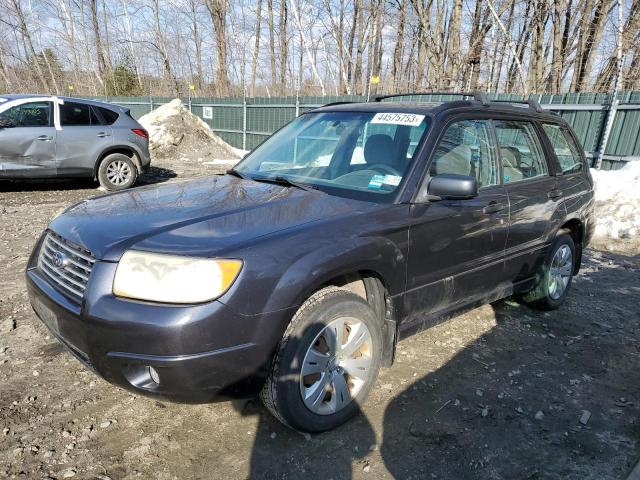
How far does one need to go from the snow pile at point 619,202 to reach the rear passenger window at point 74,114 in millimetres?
9496

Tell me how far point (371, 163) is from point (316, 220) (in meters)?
0.90

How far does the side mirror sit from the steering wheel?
0.78 ft

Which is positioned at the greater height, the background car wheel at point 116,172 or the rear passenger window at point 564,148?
the rear passenger window at point 564,148

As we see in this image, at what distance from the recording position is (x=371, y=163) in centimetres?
315

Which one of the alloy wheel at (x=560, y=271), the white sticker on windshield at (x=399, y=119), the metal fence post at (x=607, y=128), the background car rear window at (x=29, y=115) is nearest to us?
the white sticker on windshield at (x=399, y=119)

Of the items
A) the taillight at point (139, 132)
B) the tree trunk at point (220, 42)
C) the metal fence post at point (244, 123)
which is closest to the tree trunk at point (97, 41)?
the tree trunk at point (220, 42)

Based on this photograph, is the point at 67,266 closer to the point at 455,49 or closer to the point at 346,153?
the point at 346,153

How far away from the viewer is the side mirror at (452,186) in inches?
108

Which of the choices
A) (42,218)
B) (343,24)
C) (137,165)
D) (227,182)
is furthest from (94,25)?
(227,182)

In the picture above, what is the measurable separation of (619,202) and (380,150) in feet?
23.3

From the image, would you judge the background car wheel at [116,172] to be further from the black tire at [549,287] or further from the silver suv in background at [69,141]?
the black tire at [549,287]

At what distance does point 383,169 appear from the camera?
120 inches

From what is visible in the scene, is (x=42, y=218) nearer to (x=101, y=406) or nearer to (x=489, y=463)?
(x=101, y=406)

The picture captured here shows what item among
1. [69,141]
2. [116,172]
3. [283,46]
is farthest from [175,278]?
[283,46]
